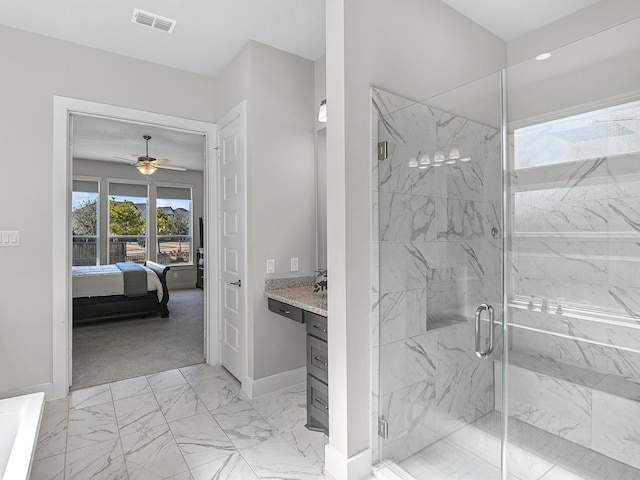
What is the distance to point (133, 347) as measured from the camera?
4.14 metres

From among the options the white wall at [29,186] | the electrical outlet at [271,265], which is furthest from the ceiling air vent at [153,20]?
the electrical outlet at [271,265]

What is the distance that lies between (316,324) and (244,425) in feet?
2.89

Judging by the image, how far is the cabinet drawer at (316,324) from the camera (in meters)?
2.25

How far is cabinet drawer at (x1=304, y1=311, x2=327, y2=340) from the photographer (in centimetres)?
225

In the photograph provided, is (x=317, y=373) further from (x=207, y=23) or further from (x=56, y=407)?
(x=207, y=23)

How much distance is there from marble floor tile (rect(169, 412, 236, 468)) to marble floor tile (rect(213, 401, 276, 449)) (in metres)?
0.05

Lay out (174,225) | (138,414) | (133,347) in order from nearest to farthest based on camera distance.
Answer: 1. (138,414)
2. (133,347)
3. (174,225)

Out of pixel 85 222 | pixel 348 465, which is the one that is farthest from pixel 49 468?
pixel 85 222

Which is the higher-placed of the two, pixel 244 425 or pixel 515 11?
pixel 515 11

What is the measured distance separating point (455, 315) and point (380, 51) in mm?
1497

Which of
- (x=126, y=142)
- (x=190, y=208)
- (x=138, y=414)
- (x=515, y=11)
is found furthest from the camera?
(x=190, y=208)

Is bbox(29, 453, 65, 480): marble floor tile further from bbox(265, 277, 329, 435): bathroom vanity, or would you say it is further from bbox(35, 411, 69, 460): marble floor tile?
bbox(265, 277, 329, 435): bathroom vanity

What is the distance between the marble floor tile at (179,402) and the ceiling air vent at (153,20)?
9.43 ft

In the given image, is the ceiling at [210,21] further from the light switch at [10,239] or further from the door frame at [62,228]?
the light switch at [10,239]
